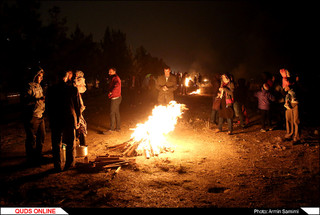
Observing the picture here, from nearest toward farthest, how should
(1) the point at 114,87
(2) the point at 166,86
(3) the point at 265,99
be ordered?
(3) the point at 265,99 → (1) the point at 114,87 → (2) the point at 166,86

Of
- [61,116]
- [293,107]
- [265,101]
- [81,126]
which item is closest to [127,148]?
[81,126]

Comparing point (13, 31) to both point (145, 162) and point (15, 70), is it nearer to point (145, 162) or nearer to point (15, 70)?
point (15, 70)

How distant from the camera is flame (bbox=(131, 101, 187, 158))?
22.8 ft

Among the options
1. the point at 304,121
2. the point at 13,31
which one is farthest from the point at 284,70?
the point at 13,31

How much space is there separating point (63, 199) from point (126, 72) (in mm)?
42321

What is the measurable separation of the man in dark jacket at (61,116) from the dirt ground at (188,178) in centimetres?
66

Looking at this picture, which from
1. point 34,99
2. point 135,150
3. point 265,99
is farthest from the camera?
point 265,99

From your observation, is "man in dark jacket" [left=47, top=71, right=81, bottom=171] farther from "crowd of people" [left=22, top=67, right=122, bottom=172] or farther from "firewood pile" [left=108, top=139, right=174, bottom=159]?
"firewood pile" [left=108, top=139, right=174, bottom=159]

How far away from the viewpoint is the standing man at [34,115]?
5.65 meters

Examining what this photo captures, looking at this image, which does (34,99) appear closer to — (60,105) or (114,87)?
(60,105)

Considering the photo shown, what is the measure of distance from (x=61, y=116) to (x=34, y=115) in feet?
3.12

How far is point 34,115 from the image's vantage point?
5.73 metres

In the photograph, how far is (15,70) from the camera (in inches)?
679

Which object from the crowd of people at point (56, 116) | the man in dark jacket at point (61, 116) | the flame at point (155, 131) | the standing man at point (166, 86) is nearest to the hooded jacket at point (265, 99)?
the flame at point (155, 131)
